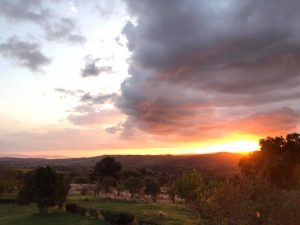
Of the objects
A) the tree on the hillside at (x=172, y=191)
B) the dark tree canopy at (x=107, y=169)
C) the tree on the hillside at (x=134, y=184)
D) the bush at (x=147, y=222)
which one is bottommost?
the bush at (x=147, y=222)

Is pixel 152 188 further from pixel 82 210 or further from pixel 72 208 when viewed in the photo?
pixel 82 210

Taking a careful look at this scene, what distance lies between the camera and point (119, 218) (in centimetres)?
6309

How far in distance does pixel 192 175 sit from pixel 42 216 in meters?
31.0

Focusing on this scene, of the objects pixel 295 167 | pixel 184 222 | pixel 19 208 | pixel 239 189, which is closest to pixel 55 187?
pixel 19 208

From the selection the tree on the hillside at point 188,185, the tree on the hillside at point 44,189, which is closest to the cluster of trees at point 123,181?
the tree on the hillside at point 188,185

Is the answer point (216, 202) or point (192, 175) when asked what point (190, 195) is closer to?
point (192, 175)

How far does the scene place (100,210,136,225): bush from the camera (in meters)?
61.7

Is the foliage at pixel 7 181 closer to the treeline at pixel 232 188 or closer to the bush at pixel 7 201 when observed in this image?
the treeline at pixel 232 188

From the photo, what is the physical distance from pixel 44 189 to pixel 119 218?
69.3ft

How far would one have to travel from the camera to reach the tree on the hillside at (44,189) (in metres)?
77.6

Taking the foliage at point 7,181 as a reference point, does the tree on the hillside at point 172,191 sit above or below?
below

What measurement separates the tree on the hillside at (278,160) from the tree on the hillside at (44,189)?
114ft

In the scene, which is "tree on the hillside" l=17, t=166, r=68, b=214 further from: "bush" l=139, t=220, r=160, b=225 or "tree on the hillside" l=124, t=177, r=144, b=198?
"tree on the hillside" l=124, t=177, r=144, b=198

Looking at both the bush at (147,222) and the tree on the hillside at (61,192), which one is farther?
the tree on the hillside at (61,192)
